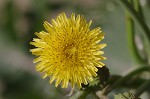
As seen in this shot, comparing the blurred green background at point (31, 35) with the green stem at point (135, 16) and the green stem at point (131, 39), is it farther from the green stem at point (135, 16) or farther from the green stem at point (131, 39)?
the green stem at point (135, 16)

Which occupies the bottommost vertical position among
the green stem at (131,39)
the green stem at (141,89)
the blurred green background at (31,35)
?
the green stem at (141,89)

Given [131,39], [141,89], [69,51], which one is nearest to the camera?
[69,51]

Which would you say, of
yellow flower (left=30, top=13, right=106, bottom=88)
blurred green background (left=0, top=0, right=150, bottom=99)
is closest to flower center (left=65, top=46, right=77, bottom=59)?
yellow flower (left=30, top=13, right=106, bottom=88)

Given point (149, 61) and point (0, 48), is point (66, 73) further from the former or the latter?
point (0, 48)

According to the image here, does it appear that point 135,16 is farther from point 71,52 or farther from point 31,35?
point 31,35

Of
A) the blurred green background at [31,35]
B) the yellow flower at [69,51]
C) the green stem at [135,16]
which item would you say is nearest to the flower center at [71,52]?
the yellow flower at [69,51]

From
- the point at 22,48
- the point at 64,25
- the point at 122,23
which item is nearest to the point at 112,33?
the point at 122,23

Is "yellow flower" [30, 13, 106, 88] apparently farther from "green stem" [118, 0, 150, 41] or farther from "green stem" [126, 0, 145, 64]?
"green stem" [126, 0, 145, 64]

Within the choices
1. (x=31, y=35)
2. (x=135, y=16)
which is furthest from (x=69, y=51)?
(x=31, y=35)
